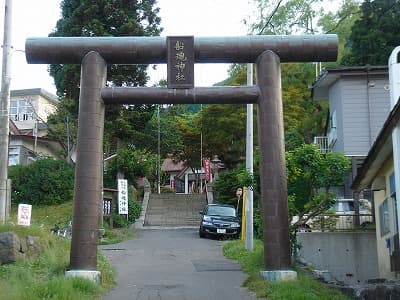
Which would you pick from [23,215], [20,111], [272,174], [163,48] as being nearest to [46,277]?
[23,215]

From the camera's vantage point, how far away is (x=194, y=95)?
12.4 m

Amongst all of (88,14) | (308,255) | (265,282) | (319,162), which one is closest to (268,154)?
(319,162)

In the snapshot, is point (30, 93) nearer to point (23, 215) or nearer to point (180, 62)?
point (23, 215)

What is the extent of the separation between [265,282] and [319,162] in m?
3.21

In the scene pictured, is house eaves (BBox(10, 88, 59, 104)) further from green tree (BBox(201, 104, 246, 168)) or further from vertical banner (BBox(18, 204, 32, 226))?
vertical banner (BBox(18, 204, 32, 226))

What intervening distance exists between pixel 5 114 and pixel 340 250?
13464 millimetres

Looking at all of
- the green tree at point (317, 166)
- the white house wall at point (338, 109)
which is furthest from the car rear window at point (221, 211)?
the green tree at point (317, 166)

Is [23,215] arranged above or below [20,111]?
below

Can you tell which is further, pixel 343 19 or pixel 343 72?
pixel 343 19

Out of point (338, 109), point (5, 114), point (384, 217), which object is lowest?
point (384, 217)

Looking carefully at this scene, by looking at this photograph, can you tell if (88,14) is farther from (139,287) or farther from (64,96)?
(139,287)

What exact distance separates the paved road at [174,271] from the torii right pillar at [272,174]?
37.7 inches

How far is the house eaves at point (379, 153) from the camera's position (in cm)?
1125

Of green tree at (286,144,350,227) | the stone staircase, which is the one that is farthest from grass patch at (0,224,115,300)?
the stone staircase
